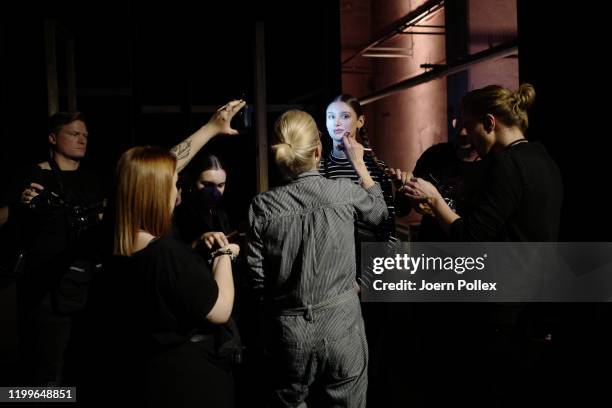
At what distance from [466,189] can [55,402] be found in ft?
6.83

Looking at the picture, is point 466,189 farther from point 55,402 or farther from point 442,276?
point 55,402

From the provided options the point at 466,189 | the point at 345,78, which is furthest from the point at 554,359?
the point at 345,78

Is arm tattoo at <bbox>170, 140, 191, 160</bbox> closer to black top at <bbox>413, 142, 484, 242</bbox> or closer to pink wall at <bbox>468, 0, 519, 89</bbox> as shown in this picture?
black top at <bbox>413, 142, 484, 242</bbox>

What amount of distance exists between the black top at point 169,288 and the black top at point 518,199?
86 centimetres

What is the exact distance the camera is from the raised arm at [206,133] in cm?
225

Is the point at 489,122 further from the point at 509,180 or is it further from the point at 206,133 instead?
the point at 206,133

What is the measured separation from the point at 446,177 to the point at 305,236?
1060 millimetres

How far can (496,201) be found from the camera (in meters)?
1.71

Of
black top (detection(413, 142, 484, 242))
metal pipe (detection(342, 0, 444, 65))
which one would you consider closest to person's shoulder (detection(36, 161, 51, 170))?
black top (detection(413, 142, 484, 242))

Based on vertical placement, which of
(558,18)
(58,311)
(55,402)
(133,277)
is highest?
(558,18)

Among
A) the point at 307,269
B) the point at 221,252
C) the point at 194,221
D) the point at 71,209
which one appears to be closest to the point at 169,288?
the point at 221,252

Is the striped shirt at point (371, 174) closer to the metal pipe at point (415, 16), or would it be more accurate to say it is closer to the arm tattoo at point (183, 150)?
the arm tattoo at point (183, 150)

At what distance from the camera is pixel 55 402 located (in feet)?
8.36

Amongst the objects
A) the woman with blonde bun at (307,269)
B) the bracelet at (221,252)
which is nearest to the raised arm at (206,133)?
the woman with blonde bun at (307,269)
